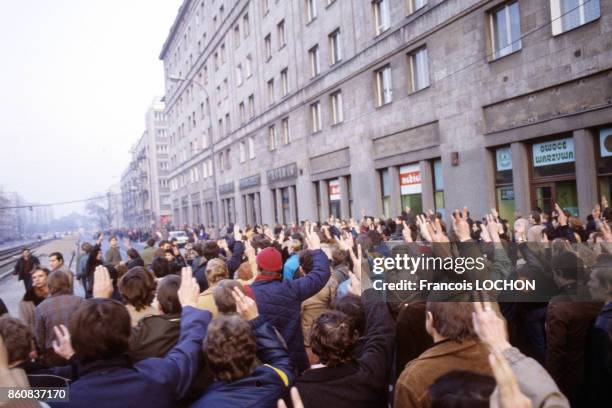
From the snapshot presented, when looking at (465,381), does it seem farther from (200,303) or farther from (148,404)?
(200,303)

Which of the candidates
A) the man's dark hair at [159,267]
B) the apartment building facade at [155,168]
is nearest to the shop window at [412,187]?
the man's dark hair at [159,267]

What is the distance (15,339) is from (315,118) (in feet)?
78.3

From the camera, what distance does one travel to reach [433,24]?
1631 cm

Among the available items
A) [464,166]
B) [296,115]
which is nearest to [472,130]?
[464,166]

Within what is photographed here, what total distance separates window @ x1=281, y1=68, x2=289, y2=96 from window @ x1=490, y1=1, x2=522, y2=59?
16095mm

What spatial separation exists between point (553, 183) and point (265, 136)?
22.1m

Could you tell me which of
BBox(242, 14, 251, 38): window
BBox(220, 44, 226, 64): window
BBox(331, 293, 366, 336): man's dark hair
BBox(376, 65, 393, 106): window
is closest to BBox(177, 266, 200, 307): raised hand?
BBox(331, 293, 366, 336): man's dark hair

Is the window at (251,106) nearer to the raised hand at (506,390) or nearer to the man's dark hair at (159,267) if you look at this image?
the man's dark hair at (159,267)

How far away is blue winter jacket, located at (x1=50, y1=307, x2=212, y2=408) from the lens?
2342 millimetres

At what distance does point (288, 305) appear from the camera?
435 centimetres

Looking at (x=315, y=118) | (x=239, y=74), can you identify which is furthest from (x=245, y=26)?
(x=315, y=118)

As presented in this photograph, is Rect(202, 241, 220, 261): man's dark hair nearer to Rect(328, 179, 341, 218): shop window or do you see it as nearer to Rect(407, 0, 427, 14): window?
Rect(407, 0, 427, 14): window

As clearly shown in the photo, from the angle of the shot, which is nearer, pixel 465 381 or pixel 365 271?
pixel 465 381

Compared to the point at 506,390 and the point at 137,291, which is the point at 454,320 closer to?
the point at 506,390
